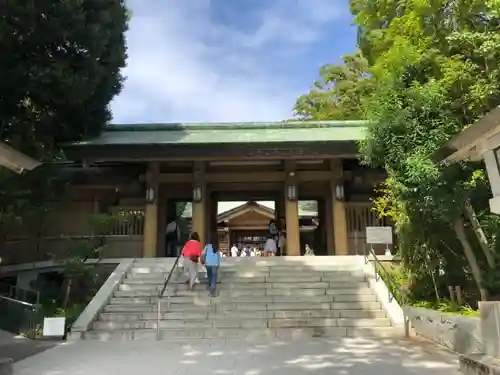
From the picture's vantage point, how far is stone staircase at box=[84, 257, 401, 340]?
29.9ft

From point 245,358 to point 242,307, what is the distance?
10.4ft

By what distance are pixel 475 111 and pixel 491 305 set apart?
4.31 meters

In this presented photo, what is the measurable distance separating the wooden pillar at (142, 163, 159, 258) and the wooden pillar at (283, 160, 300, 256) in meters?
4.26

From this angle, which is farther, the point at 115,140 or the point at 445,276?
the point at 115,140

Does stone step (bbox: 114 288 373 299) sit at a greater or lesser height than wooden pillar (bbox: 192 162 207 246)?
lesser

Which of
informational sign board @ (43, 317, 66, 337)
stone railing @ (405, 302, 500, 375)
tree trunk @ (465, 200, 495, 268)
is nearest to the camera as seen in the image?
stone railing @ (405, 302, 500, 375)

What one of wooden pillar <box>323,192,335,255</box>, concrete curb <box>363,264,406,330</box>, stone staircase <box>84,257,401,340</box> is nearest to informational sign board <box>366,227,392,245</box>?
concrete curb <box>363,264,406,330</box>

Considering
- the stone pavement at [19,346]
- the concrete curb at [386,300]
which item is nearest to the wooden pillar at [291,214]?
the concrete curb at [386,300]

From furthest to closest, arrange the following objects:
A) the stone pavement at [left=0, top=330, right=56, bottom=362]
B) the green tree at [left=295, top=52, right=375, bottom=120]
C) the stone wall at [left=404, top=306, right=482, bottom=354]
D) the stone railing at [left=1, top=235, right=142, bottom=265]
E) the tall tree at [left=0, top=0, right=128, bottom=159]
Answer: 1. the green tree at [left=295, top=52, right=375, bottom=120]
2. the stone railing at [left=1, top=235, right=142, bottom=265]
3. the tall tree at [left=0, top=0, right=128, bottom=159]
4. the stone pavement at [left=0, top=330, right=56, bottom=362]
5. the stone wall at [left=404, top=306, right=482, bottom=354]

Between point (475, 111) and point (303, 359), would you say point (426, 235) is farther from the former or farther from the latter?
point (303, 359)

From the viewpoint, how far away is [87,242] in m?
12.1

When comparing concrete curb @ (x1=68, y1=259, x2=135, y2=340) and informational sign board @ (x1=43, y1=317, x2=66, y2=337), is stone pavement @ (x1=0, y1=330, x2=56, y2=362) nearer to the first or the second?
informational sign board @ (x1=43, y1=317, x2=66, y2=337)

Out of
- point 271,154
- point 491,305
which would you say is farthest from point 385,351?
point 271,154

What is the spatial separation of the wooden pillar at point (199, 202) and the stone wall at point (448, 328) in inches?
287
